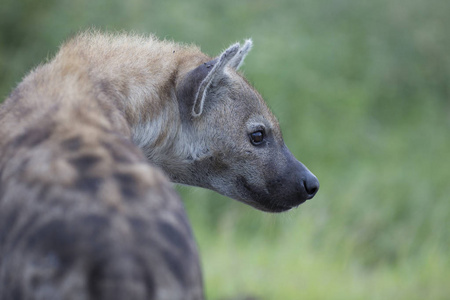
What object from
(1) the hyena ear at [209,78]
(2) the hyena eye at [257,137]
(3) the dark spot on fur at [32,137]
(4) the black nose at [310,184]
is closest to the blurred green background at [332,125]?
(4) the black nose at [310,184]

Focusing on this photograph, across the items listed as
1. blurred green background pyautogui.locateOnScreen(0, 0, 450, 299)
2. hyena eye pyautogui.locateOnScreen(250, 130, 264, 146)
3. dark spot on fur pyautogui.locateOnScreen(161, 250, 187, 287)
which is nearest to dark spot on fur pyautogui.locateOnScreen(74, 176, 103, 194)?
dark spot on fur pyautogui.locateOnScreen(161, 250, 187, 287)

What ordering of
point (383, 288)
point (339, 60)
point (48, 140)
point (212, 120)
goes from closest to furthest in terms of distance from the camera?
1. point (48, 140)
2. point (212, 120)
3. point (383, 288)
4. point (339, 60)

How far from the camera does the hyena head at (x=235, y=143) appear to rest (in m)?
2.72

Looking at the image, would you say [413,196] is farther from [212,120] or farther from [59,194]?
[59,194]

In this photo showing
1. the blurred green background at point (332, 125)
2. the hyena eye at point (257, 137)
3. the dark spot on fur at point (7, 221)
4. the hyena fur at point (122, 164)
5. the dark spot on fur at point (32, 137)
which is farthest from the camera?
the blurred green background at point (332, 125)

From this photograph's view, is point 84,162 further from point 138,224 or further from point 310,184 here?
point 310,184

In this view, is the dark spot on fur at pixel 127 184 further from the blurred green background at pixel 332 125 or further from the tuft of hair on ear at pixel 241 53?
the blurred green background at pixel 332 125

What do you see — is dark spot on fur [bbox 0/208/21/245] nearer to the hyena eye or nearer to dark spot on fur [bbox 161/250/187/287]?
dark spot on fur [bbox 161/250/187/287]

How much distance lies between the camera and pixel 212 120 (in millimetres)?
2793

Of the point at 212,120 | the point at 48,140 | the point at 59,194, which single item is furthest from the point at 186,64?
the point at 59,194

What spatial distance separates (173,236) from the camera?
64.9 inches

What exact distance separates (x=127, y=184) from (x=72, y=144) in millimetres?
202

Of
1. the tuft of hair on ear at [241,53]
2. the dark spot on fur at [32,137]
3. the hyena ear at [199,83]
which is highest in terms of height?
the tuft of hair on ear at [241,53]

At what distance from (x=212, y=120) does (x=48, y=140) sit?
1058 mm
